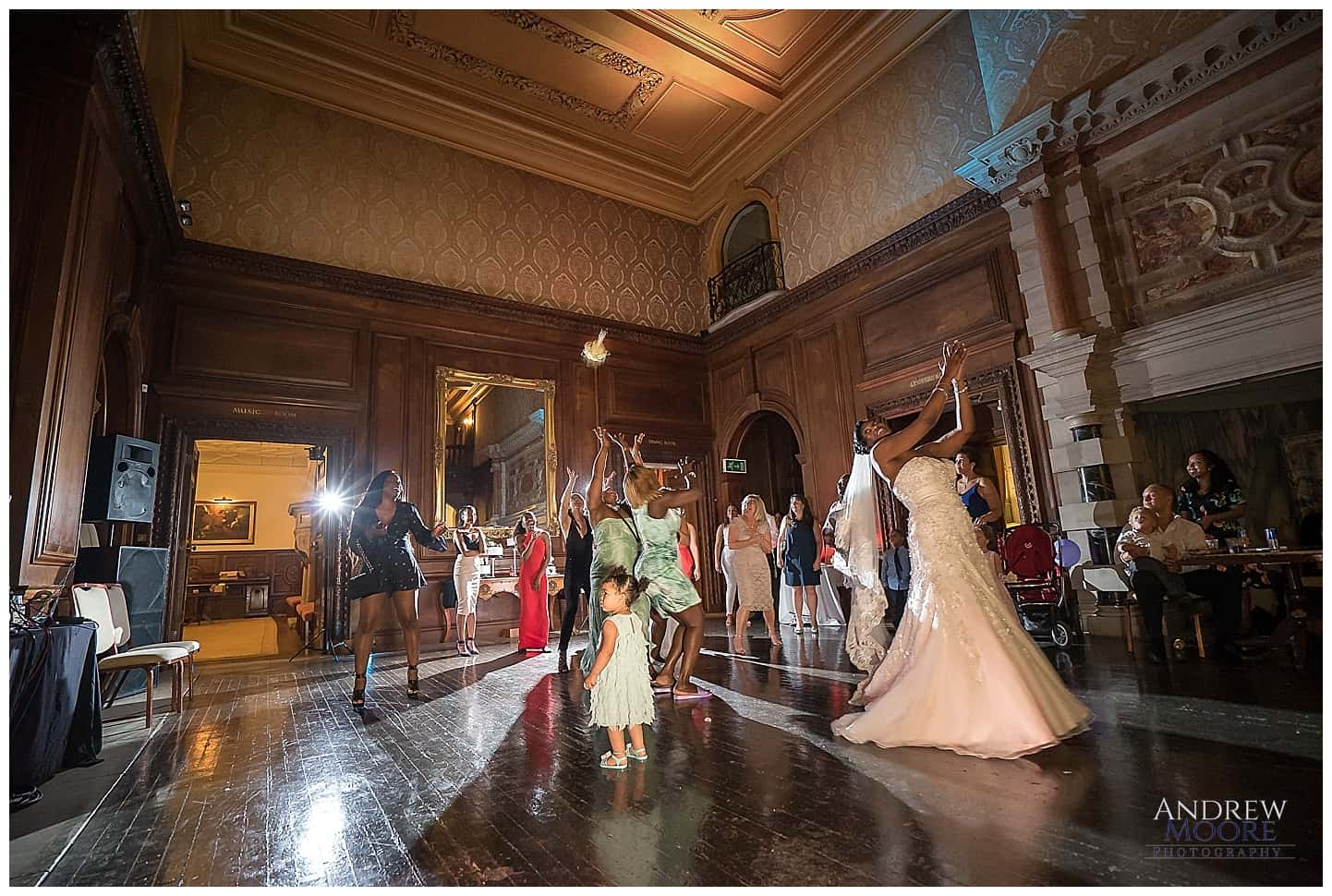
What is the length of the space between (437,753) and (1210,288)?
21.8 ft

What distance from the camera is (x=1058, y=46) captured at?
6.09m

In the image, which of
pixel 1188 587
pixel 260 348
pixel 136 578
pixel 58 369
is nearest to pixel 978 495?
pixel 1188 587

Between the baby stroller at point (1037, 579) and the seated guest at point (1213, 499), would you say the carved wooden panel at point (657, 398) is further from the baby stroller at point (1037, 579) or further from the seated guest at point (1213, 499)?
the seated guest at point (1213, 499)

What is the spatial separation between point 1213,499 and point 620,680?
491 cm

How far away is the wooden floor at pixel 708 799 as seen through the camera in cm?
168

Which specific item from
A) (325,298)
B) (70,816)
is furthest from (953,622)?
(325,298)

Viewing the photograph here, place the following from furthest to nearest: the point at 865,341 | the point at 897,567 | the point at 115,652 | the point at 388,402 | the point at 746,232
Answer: the point at 746,232, the point at 865,341, the point at 388,402, the point at 897,567, the point at 115,652

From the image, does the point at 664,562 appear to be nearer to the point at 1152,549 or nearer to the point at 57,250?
the point at 1152,549

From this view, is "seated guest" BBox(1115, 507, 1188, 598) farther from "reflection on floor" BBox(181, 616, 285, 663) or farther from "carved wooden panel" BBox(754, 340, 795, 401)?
"reflection on floor" BBox(181, 616, 285, 663)

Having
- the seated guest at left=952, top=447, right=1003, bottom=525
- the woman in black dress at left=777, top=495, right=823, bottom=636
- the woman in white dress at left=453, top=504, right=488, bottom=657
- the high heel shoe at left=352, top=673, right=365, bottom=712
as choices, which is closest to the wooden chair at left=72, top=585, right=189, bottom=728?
the high heel shoe at left=352, top=673, right=365, bottom=712

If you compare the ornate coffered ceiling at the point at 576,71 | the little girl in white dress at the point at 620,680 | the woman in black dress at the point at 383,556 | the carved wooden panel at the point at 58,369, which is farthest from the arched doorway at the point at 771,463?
the carved wooden panel at the point at 58,369

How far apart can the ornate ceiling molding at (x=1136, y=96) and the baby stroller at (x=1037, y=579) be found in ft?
12.1

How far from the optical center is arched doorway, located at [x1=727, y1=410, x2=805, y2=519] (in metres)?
11.0

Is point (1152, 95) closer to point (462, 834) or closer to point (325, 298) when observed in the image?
point (462, 834)
